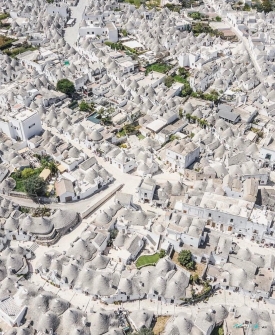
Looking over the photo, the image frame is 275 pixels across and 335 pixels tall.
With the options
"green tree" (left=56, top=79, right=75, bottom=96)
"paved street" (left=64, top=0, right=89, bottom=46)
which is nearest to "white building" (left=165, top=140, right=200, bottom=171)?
"green tree" (left=56, top=79, right=75, bottom=96)

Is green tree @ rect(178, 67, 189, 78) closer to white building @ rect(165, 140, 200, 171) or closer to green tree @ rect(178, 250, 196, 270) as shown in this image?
white building @ rect(165, 140, 200, 171)

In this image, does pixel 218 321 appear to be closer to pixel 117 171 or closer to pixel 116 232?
pixel 116 232

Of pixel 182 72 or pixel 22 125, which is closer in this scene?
pixel 22 125

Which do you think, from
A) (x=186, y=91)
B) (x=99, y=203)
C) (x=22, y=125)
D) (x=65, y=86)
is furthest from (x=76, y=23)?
(x=99, y=203)

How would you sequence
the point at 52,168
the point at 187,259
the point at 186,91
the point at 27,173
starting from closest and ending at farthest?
the point at 187,259, the point at 27,173, the point at 52,168, the point at 186,91

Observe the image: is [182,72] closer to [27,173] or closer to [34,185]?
[27,173]

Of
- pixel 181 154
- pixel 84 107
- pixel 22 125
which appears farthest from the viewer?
pixel 84 107
